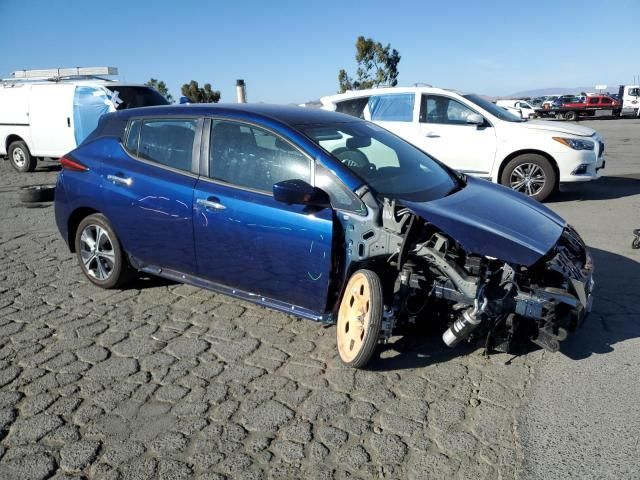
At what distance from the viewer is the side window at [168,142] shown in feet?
14.5

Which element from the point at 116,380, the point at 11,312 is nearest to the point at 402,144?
the point at 116,380

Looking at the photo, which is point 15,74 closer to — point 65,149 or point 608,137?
point 65,149

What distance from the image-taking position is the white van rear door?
40.8ft

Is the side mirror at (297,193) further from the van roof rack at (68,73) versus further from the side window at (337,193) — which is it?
the van roof rack at (68,73)

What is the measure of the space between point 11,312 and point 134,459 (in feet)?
8.33

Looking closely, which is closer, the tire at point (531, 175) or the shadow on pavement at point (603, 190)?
the tire at point (531, 175)

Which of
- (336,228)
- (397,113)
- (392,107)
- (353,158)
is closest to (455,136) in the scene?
(397,113)

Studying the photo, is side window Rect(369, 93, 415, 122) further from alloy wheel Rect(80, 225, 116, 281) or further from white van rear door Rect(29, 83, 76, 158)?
white van rear door Rect(29, 83, 76, 158)

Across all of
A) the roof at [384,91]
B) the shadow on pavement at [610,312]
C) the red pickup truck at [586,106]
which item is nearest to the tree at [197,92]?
the red pickup truck at [586,106]

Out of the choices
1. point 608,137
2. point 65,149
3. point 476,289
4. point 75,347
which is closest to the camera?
point 476,289

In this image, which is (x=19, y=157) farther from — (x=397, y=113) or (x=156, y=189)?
(x=156, y=189)

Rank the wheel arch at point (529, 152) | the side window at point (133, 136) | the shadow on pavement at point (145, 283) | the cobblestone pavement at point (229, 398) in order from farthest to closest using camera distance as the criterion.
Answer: the wheel arch at point (529, 152) → the shadow on pavement at point (145, 283) → the side window at point (133, 136) → the cobblestone pavement at point (229, 398)

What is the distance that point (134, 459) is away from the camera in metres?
2.76

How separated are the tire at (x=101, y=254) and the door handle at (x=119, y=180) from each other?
377mm
